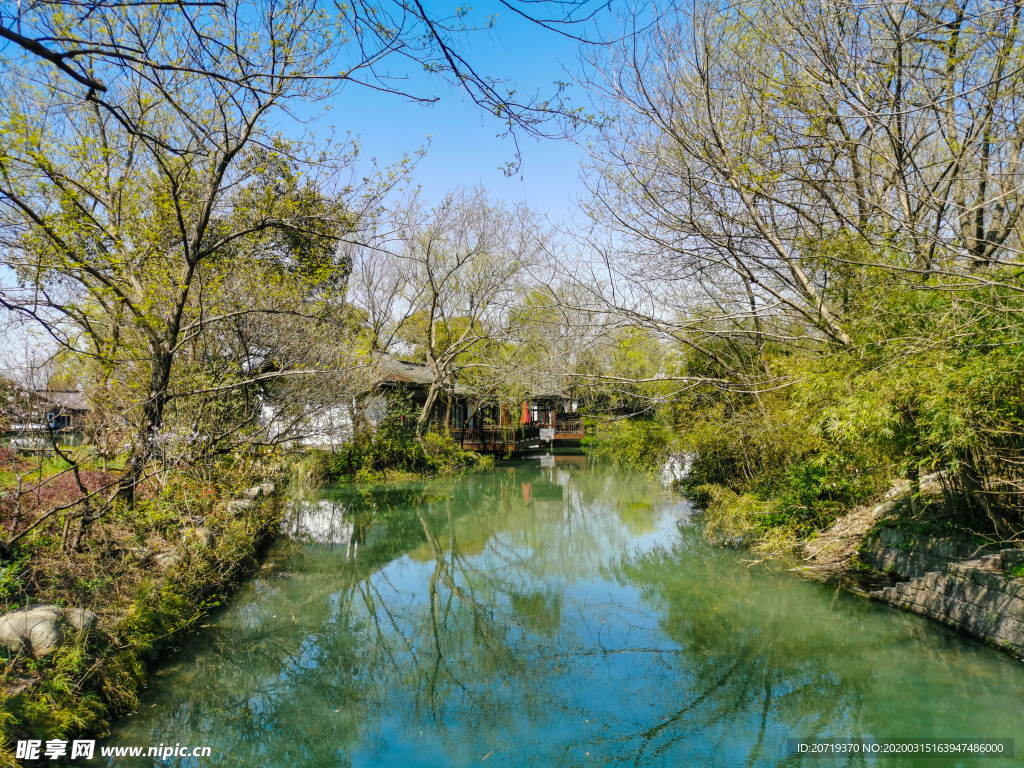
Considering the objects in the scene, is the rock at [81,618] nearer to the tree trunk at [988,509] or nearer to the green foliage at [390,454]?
the tree trunk at [988,509]

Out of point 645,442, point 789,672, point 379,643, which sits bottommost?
point 379,643

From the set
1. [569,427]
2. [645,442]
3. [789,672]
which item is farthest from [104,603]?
[569,427]

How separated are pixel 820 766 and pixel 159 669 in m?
5.07

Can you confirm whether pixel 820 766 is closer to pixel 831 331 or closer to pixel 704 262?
pixel 831 331

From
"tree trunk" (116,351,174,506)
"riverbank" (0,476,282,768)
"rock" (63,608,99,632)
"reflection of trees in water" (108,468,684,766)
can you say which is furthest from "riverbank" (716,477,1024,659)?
"tree trunk" (116,351,174,506)

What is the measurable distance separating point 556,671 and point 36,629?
381 cm

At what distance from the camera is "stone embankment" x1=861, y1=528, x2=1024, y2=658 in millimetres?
4984

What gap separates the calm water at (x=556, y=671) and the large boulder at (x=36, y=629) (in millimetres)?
779

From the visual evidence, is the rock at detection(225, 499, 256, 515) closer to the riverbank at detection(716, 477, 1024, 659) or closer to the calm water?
the calm water

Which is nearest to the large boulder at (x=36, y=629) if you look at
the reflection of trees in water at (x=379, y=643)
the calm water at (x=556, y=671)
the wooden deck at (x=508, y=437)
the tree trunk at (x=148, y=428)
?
the calm water at (x=556, y=671)

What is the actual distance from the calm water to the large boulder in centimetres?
78

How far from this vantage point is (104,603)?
4746mm

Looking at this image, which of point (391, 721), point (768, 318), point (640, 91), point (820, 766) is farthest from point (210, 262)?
point (820, 766)

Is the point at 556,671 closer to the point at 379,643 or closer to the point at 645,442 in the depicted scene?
the point at 379,643
